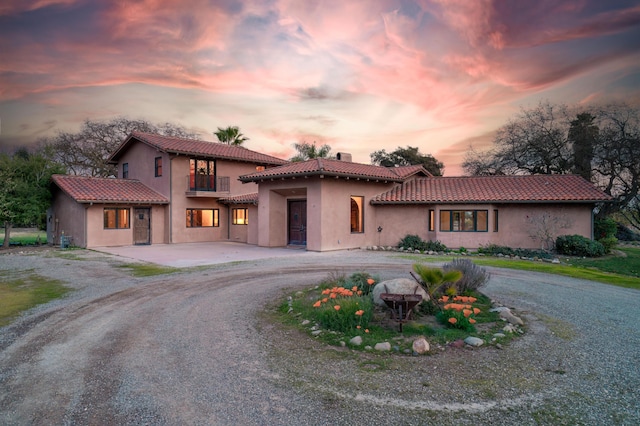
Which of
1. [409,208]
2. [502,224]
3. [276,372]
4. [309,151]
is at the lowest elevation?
[276,372]

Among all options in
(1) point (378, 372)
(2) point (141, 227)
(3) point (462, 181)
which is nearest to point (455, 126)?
(3) point (462, 181)

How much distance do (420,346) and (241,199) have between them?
20.7 m

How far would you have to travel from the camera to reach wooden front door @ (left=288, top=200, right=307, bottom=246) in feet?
70.2

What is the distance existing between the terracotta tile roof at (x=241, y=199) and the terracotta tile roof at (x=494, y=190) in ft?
24.9

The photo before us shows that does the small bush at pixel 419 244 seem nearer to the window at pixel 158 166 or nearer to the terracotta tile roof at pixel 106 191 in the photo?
the terracotta tile roof at pixel 106 191

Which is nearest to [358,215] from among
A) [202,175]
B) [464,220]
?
[464,220]

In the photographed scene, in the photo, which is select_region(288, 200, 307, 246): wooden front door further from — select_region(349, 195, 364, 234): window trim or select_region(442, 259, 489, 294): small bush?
select_region(442, 259, 489, 294): small bush

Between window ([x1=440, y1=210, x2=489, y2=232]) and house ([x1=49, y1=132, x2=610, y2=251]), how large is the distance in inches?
2.1

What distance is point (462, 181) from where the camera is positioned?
2262 centimetres

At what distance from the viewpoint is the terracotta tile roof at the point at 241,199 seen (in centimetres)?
2364

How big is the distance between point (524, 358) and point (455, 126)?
23.0 meters

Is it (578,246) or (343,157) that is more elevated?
(343,157)

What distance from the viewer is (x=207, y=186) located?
2570 cm

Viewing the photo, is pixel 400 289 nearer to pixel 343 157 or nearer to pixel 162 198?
pixel 343 157
